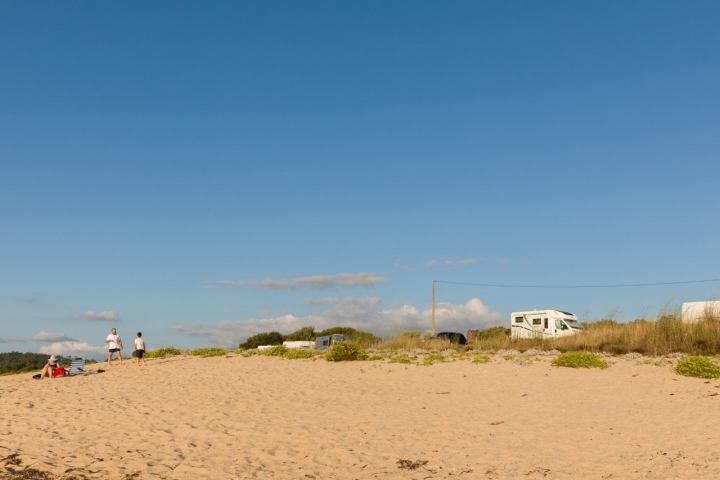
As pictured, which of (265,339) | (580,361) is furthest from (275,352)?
(265,339)

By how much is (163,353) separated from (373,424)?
20433mm

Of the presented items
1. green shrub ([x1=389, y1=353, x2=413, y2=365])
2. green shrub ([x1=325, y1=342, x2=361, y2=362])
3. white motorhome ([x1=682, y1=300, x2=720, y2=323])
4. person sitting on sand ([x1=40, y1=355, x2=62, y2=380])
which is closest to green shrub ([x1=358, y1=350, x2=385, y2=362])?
green shrub ([x1=325, y1=342, x2=361, y2=362])

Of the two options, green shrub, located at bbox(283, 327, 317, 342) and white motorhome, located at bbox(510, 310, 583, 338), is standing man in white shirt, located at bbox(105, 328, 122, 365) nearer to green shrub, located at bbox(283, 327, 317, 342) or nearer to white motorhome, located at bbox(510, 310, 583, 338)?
white motorhome, located at bbox(510, 310, 583, 338)

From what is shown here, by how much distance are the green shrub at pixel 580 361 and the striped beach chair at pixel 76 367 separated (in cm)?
1884

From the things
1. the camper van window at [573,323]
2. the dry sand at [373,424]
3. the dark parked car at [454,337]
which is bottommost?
the dry sand at [373,424]

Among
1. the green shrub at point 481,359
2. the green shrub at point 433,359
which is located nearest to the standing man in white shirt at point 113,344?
the green shrub at point 433,359

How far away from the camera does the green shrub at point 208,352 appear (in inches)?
1197

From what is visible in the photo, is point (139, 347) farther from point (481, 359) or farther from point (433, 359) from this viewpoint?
point (481, 359)

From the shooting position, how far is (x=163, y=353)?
1233 inches

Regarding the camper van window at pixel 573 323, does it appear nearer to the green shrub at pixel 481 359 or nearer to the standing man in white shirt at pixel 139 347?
the green shrub at pixel 481 359

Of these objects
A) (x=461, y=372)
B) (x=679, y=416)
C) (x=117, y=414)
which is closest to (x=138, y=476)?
(x=117, y=414)

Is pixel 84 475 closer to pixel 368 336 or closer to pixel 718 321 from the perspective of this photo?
pixel 718 321

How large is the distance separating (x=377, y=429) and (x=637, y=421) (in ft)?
20.7

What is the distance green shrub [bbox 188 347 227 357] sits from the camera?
3041cm
